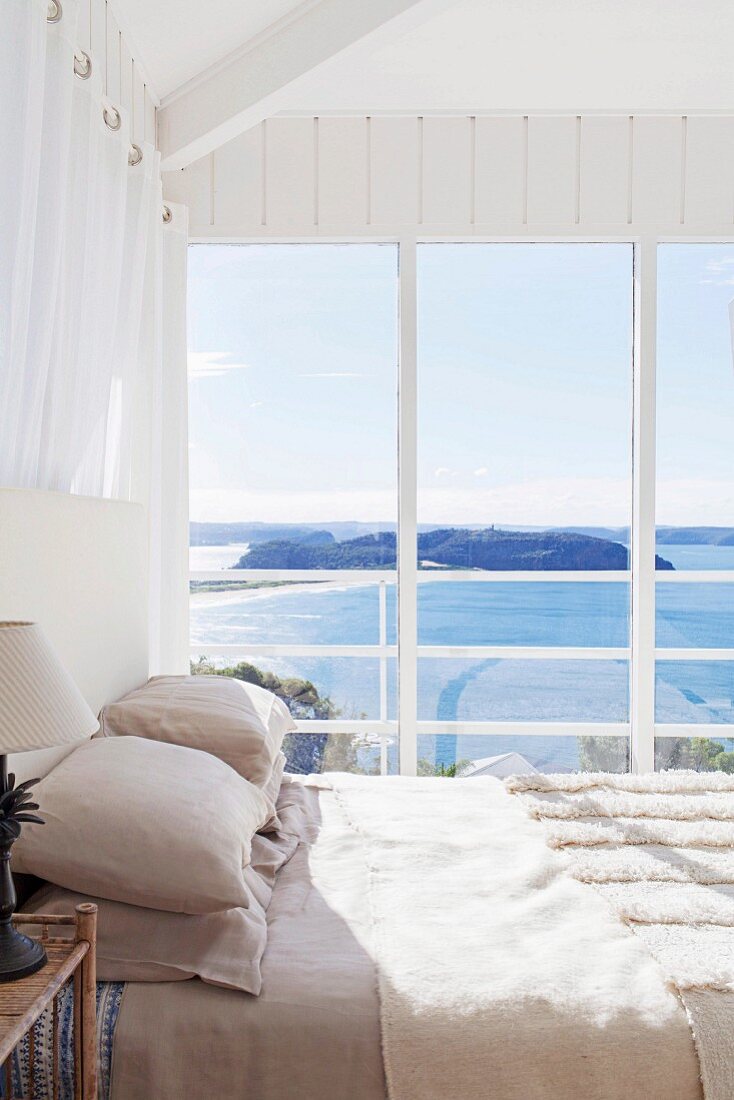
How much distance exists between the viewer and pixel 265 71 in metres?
3.09

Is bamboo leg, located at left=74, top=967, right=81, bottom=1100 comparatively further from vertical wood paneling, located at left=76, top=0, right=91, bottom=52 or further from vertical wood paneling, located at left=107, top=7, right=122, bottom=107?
vertical wood paneling, located at left=107, top=7, right=122, bottom=107

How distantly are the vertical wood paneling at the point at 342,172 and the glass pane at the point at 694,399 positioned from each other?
1.29m

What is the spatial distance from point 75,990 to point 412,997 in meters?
0.51

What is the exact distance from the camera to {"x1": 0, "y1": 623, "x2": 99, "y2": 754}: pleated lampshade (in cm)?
115

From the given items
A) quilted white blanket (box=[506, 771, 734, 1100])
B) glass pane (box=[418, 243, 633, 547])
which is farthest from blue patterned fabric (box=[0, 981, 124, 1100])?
glass pane (box=[418, 243, 633, 547])

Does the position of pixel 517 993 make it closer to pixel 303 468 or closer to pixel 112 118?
pixel 112 118

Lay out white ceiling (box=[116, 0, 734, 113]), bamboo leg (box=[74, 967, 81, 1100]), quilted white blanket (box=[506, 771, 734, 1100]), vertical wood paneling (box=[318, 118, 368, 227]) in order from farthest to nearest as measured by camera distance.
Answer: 1. vertical wood paneling (box=[318, 118, 368, 227])
2. white ceiling (box=[116, 0, 734, 113])
3. quilted white blanket (box=[506, 771, 734, 1100])
4. bamboo leg (box=[74, 967, 81, 1100])

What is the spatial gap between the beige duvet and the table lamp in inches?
10.8

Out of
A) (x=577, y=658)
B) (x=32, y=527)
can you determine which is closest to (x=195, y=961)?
(x=32, y=527)

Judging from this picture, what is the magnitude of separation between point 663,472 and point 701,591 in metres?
0.53

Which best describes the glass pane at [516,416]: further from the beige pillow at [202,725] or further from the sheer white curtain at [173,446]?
the beige pillow at [202,725]

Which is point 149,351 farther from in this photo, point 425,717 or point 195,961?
point 195,961

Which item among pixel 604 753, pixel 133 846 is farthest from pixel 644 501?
pixel 133 846

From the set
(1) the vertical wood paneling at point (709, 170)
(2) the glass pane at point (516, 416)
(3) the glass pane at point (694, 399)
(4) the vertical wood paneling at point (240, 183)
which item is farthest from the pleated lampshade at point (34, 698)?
(1) the vertical wood paneling at point (709, 170)
